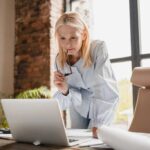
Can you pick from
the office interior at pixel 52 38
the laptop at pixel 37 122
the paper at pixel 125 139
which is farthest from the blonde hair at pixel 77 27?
the office interior at pixel 52 38

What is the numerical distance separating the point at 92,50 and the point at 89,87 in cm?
23

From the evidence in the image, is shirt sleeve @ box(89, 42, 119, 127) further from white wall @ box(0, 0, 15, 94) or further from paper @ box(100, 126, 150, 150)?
white wall @ box(0, 0, 15, 94)

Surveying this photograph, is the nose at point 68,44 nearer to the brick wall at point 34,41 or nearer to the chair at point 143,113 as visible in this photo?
the chair at point 143,113

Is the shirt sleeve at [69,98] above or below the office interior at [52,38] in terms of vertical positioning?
below

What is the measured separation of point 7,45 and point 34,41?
0.45 metres

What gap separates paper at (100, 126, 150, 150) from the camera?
75 centimetres

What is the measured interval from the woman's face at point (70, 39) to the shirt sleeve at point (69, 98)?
0.82 ft

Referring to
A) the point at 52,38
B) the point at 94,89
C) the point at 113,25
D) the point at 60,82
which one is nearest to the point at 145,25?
the point at 113,25

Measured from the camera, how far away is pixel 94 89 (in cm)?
163

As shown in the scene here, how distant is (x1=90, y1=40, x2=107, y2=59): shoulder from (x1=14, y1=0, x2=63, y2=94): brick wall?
230 centimetres

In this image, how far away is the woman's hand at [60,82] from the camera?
1.57 meters

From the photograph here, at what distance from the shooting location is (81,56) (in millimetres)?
1772

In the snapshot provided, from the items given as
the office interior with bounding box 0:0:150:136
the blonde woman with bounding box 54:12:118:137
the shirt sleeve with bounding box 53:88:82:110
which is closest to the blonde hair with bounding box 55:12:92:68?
the blonde woman with bounding box 54:12:118:137

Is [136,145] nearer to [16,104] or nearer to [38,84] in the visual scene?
[16,104]
